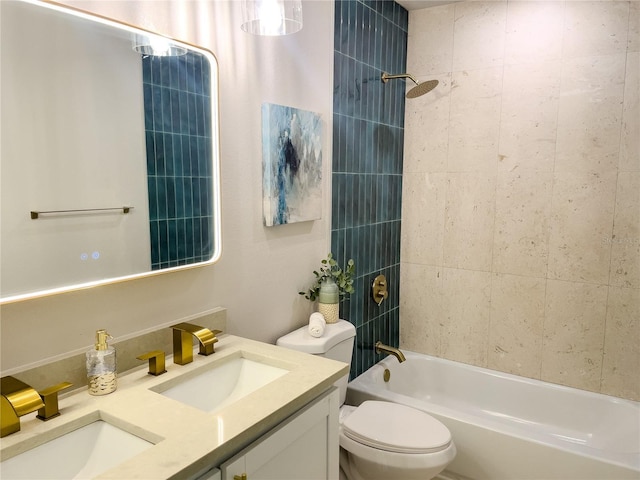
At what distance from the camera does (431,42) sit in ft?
9.43

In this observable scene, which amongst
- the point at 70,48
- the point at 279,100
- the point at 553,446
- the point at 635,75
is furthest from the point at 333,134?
the point at 553,446

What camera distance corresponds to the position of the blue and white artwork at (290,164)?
74.5 inches

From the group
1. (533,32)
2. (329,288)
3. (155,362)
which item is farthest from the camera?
(533,32)

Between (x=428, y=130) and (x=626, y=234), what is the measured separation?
3.93 feet

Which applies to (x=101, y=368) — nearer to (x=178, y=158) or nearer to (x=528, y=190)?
(x=178, y=158)

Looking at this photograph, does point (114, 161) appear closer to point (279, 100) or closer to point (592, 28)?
point (279, 100)

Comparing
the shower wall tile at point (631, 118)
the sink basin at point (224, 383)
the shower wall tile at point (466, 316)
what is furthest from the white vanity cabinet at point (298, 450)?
the shower wall tile at point (631, 118)

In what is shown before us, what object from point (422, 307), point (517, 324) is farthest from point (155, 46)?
point (517, 324)

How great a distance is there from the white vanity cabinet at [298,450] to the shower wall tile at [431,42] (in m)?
2.16

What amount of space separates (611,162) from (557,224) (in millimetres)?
399

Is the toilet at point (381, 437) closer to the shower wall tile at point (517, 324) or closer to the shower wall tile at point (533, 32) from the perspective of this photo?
the shower wall tile at point (517, 324)

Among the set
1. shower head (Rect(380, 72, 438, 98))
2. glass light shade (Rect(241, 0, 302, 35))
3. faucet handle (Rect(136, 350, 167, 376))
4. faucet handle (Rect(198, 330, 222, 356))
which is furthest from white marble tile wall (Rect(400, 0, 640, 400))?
faucet handle (Rect(136, 350, 167, 376))

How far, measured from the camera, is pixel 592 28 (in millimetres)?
2434

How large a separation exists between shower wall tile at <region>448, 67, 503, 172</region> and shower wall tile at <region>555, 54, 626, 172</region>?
0.34 metres
